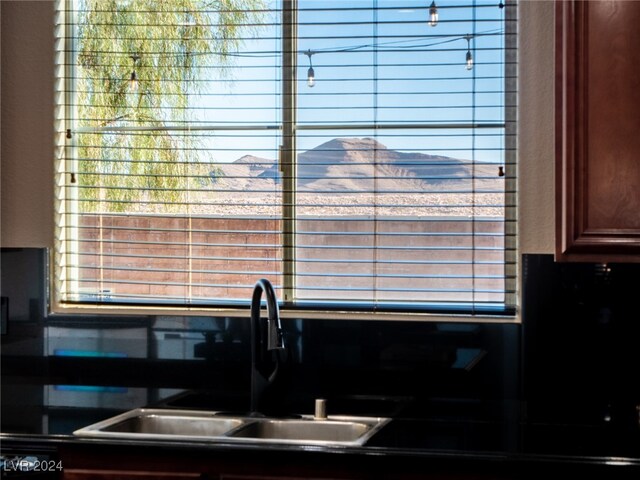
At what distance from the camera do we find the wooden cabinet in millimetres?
2785

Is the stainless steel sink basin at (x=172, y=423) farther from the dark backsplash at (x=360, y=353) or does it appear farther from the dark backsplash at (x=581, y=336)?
the dark backsplash at (x=581, y=336)

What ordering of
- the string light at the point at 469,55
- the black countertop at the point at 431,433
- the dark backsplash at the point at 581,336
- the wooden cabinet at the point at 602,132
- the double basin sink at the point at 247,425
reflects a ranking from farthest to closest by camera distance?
the string light at the point at 469,55 → the dark backsplash at the point at 581,336 → the double basin sink at the point at 247,425 → the wooden cabinet at the point at 602,132 → the black countertop at the point at 431,433

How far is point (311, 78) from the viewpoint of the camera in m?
3.41

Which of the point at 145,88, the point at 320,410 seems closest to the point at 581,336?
the point at 320,410

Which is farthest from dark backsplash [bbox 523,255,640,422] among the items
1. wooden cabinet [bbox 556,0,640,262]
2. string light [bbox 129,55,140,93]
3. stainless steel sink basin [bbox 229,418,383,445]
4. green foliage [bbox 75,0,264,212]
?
string light [bbox 129,55,140,93]

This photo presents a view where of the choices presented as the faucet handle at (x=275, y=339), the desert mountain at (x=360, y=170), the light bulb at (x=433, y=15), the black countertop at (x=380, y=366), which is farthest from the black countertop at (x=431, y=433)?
the light bulb at (x=433, y=15)

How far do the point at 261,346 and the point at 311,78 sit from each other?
1015mm

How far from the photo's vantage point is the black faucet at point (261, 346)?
121 inches

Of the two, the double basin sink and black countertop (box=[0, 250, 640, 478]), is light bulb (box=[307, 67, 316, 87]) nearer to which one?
black countertop (box=[0, 250, 640, 478])

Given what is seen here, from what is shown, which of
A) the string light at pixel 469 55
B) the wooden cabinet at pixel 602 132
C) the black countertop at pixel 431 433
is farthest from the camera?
the string light at pixel 469 55

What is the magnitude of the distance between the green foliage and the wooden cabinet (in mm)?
1256

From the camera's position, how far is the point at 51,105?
3.56m

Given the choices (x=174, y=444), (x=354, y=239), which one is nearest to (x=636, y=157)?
(x=354, y=239)

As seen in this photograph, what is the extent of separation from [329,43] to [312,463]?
1.60 m
